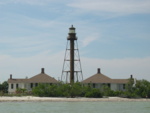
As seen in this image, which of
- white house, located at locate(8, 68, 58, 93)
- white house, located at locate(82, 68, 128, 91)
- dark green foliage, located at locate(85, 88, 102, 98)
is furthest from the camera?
white house, located at locate(8, 68, 58, 93)

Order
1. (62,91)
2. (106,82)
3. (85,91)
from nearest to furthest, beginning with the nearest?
(62,91) < (85,91) < (106,82)

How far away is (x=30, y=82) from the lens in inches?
2982

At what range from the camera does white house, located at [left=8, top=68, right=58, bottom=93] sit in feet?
248

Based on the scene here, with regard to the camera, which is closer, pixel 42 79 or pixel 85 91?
pixel 85 91

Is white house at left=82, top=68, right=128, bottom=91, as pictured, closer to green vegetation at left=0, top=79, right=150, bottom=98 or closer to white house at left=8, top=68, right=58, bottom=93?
green vegetation at left=0, top=79, right=150, bottom=98

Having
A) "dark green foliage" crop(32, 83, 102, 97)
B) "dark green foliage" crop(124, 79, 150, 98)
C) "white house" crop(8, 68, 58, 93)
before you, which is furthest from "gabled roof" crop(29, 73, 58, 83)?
"dark green foliage" crop(124, 79, 150, 98)

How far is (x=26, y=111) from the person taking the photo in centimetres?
4306

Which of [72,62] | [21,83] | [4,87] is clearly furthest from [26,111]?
[4,87]

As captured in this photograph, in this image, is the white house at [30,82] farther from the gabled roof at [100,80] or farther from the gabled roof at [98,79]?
the gabled roof at [100,80]

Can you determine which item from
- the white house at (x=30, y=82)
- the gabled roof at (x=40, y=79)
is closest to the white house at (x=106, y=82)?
the gabled roof at (x=40, y=79)

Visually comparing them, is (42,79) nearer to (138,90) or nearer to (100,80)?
(100,80)

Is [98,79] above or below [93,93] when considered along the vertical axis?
above

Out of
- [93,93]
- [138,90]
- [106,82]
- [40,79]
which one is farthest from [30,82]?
[138,90]

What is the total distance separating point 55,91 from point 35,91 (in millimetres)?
3132
